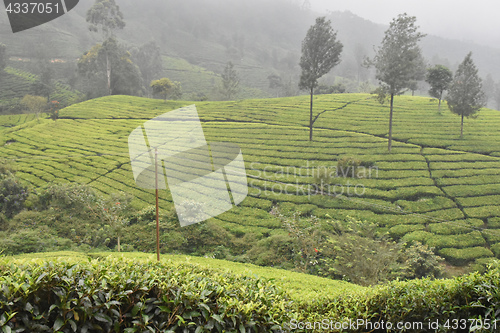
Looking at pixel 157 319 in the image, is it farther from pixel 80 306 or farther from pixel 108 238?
pixel 108 238

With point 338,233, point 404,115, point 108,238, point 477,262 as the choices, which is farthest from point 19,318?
point 404,115

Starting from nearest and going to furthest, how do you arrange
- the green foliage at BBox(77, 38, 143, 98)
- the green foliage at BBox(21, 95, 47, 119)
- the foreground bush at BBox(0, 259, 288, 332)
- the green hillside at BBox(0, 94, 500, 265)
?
1. the foreground bush at BBox(0, 259, 288, 332)
2. the green hillside at BBox(0, 94, 500, 265)
3. the green foliage at BBox(21, 95, 47, 119)
4. the green foliage at BBox(77, 38, 143, 98)

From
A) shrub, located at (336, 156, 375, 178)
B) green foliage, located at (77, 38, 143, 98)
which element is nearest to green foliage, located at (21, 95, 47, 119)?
green foliage, located at (77, 38, 143, 98)

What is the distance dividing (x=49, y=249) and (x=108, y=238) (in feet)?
6.44

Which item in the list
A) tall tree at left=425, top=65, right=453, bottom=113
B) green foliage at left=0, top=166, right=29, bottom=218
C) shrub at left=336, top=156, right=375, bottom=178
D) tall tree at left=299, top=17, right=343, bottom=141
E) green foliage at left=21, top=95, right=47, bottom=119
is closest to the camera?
green foliage at left=0, top=166, right=29, bottom=218

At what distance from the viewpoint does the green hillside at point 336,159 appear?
12672 mm

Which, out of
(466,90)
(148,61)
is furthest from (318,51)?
(148,61)

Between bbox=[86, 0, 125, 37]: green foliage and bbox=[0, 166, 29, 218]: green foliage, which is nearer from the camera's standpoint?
bbox=[0, 166, 29, 218]: green foliage

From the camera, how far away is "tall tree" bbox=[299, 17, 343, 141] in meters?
18.5

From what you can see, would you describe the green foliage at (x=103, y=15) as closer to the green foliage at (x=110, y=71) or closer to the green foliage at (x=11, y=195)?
the green foliage at (x=110, y=71)

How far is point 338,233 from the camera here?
40.3 feet

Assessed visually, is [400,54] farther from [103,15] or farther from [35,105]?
[103,15]

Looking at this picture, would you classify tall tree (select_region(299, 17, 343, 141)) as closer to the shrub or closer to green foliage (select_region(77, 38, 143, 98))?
the shrub

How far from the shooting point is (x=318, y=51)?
18734mm
